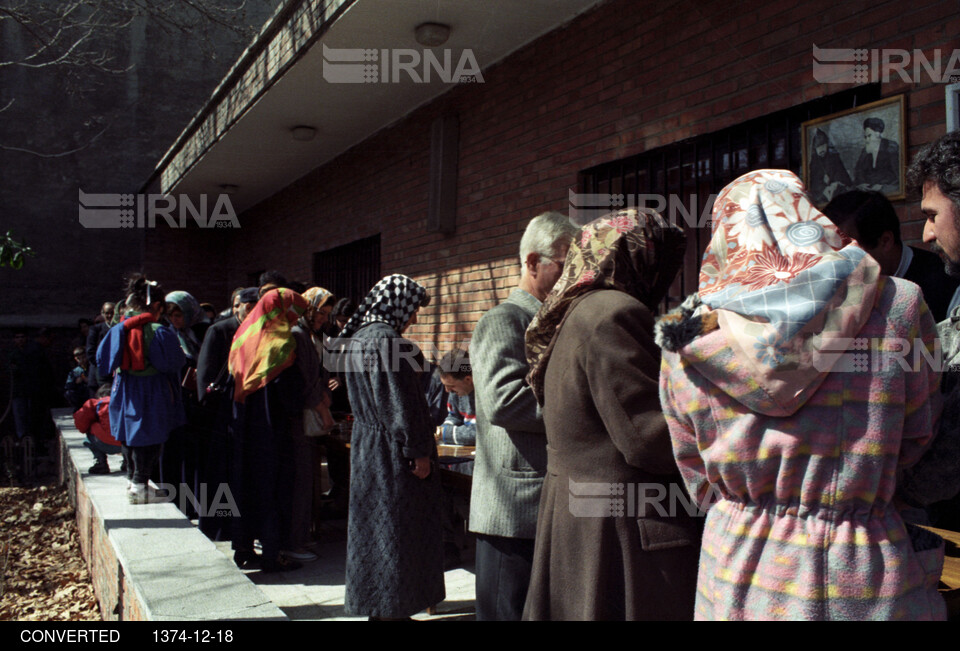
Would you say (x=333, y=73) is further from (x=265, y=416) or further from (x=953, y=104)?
(x=953, y=104)

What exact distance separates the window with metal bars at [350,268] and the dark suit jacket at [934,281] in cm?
609

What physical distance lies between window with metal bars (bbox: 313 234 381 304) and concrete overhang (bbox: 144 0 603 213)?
47.0 inches

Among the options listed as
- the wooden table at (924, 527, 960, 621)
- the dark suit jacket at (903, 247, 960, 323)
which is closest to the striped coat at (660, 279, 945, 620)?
the wooden table at (924, 527, 960, 621)

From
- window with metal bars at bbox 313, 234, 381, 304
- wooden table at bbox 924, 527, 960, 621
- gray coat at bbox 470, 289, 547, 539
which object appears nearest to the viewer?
wooden table at bbox 924, 527, 960, 621

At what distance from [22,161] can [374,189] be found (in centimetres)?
1099

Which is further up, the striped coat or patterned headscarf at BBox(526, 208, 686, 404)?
patterned headscarf at BBox(526, 208, 686, 404)

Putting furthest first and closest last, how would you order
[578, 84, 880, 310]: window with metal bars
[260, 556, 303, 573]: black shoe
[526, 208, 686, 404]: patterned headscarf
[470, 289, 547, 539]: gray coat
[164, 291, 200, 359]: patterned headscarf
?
[164, 291, 200, 359]: patterned headscarf → [260, 556, 303, 573]: black shoe → [578, 84, 880, 310]: window with metal bars → [470, 289, 547, 539]: gray coat → [526, 208, 686, 404]: patterned headscarf

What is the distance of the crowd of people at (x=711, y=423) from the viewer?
131 centimetres

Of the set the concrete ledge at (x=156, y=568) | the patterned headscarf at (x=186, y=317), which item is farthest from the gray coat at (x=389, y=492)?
the patterned headscarf at (x=186, y=317)

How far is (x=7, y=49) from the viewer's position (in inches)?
584

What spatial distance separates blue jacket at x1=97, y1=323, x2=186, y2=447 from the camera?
4973 millimetres

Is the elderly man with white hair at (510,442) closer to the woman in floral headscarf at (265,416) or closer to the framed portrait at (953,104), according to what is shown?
the framed portrait at (953,104)

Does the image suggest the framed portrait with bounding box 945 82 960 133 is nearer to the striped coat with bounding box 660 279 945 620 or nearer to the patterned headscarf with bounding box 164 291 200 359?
the striped coat with bounding box 660 279 945 620

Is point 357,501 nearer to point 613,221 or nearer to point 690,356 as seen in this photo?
point 613,221
